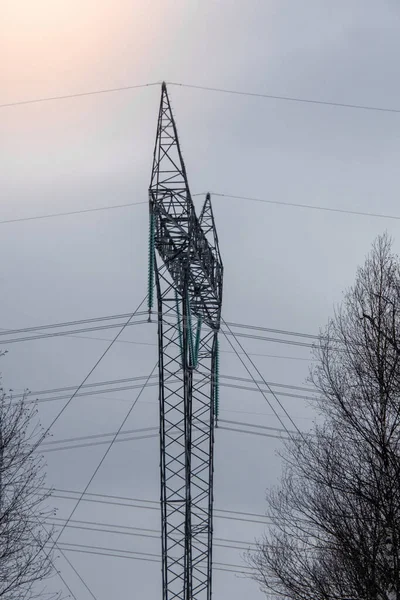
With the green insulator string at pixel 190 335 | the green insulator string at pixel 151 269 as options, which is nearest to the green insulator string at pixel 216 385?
the green insulator string at pixel 190 335

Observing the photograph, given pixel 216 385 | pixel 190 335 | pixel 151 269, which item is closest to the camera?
pixel 151 269

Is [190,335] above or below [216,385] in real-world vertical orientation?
below

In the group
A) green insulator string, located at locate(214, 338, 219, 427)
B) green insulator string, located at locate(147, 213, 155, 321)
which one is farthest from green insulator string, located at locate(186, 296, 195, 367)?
green insulator string, located at locate(214, 338, 219, 427)

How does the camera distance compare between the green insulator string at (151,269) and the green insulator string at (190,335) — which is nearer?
the green insulator string at (151,269)

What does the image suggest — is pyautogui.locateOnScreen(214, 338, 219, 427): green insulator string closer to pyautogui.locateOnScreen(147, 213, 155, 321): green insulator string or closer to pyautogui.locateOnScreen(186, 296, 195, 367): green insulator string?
pyautogui.locateOnScreen(186, 296, 195, 367): green insulator string

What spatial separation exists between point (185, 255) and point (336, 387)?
884cm

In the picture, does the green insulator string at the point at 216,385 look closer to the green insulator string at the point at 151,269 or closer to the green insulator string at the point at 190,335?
the green insulator string at the point at 190,335

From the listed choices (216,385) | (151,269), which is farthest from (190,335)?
(216,385)

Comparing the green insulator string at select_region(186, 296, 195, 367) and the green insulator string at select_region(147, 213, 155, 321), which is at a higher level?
the green insulator string at select_region(147, 213, 155, 321)

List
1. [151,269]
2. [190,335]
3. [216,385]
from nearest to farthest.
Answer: [151,269]
[190,335]
[216,385]

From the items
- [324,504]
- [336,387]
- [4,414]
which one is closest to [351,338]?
[336,387]

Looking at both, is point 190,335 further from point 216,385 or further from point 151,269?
point 216,385

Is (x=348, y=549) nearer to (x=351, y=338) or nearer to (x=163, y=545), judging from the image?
(x=351, y=338)

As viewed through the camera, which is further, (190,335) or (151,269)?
(190,335)
